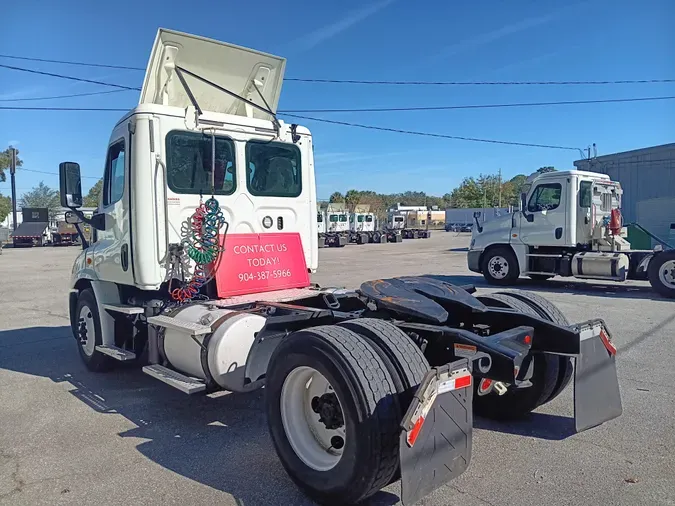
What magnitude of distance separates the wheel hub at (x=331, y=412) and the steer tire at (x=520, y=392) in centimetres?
109

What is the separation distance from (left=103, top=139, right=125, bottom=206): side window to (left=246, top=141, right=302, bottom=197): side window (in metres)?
1.30

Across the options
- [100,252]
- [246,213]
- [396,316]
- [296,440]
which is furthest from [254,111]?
[296,440]

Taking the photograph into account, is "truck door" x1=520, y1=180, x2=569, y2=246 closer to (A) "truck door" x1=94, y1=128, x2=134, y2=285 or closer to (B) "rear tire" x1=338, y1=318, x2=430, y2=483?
(A) "truck door" x1=94, y1=128, x2=134, y2=285

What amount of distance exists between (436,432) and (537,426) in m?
2.06

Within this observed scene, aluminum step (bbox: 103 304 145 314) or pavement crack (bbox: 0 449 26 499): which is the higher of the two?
aluminum step (bbox: 103 304 145 314)

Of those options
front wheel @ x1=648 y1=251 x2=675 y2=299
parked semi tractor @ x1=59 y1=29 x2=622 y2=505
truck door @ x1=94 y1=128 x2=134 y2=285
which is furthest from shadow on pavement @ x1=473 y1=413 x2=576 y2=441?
front wheel @ x1=648 y1=251 x2=675 y2=299

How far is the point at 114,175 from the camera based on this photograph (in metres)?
5.93

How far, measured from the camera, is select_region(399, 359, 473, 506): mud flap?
270cm

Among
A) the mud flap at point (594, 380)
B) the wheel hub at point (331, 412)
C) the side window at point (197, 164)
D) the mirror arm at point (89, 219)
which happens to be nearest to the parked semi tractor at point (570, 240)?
the mud flap at point (594, 380)

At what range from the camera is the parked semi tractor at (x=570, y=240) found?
12.6 meters

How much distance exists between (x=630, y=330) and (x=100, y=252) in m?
7.59

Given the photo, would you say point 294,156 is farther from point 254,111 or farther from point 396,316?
point 396,316

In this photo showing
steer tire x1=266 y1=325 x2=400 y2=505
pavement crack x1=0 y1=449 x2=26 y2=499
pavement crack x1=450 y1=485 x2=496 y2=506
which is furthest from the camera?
pavement crack x1=0 y1=449 x2=26 y2=499

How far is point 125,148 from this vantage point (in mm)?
5500
